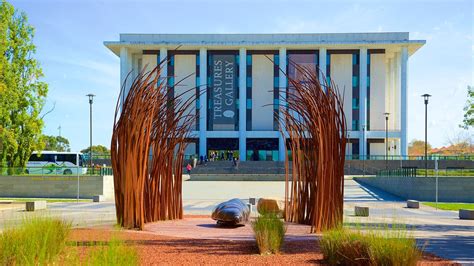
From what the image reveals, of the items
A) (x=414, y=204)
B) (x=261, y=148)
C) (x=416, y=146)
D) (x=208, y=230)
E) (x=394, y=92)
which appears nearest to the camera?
(x=208, y=230)

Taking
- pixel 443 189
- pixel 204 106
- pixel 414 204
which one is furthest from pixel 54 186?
pixel 204 106

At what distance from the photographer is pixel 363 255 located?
8.30 meters

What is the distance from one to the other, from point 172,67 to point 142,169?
56.0 meters

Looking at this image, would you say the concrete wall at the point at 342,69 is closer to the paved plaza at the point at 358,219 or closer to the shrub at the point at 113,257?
the paved plaza at the point at 358,219

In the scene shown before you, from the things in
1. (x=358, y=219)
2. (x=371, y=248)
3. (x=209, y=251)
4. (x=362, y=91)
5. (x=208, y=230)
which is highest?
(x=362, y=91)

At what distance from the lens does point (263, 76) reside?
6862 centimetres

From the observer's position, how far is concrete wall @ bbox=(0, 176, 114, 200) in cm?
2995

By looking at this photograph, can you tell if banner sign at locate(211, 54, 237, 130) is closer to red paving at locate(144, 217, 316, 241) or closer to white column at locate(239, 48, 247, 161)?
white column at locate(239, 48, 247, 161)

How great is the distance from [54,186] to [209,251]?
23029 millimetres

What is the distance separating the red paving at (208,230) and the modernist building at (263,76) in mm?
50875

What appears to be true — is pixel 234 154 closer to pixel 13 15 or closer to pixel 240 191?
pixel 240 191

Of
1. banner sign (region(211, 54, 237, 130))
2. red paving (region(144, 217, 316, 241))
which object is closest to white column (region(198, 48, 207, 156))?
banner sign (region(211, 54, 237, 130))

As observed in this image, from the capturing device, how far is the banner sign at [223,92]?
221 feet

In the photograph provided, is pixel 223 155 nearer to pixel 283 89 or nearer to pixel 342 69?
pixel 283 89
